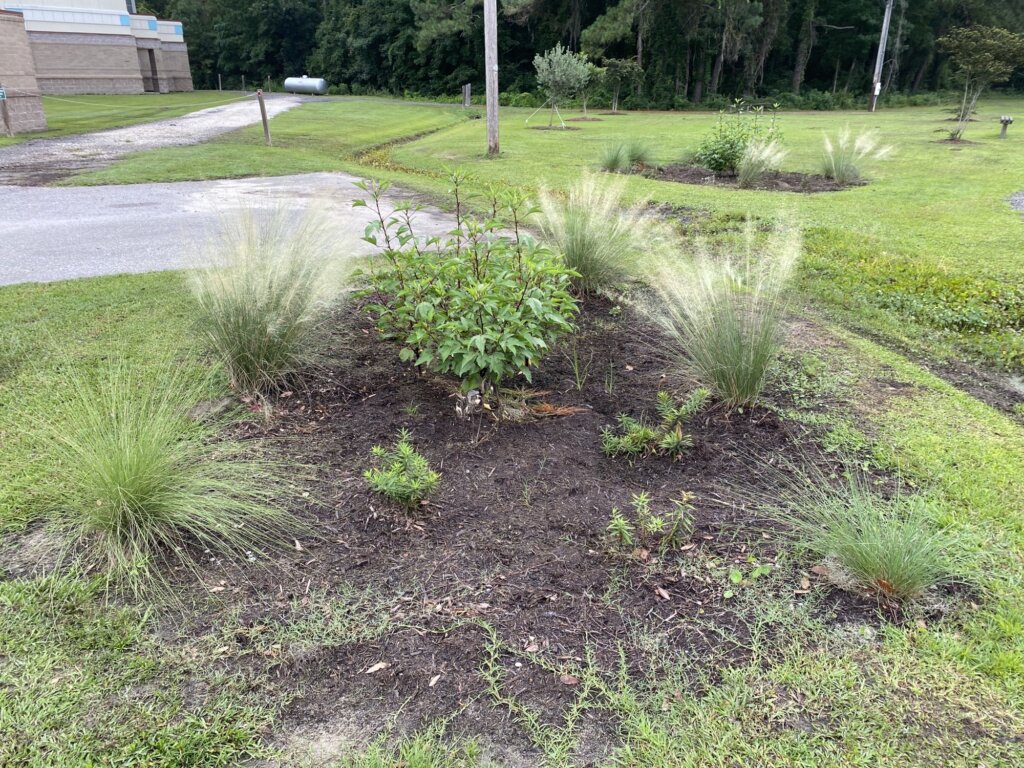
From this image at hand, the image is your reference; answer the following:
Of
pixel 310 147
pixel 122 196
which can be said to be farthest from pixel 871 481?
pixel 310 147

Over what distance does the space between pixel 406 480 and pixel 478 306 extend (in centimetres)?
90

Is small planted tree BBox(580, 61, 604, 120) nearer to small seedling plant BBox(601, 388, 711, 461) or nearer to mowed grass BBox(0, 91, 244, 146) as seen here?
mowed grass BBox(0, 91, 244, 146)

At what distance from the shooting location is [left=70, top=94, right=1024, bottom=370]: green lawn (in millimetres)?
4930

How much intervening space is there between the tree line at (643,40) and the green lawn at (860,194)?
14.6 m

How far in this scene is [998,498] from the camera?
104 inches

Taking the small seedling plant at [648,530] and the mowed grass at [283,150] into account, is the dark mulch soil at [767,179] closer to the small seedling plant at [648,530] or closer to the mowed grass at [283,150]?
the mowed grass at [283,150]

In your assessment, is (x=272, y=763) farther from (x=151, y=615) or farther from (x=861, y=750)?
(x=861, y=750)

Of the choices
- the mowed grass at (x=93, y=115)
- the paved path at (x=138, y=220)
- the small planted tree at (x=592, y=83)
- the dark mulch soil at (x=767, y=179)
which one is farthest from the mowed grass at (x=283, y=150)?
the dark mulch soil at (x=767, y=179)

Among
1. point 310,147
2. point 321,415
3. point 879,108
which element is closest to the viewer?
point 321,415

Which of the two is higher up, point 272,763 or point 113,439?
point 113,439

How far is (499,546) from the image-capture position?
243 centimetres

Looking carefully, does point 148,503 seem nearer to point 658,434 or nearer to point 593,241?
point 658,434

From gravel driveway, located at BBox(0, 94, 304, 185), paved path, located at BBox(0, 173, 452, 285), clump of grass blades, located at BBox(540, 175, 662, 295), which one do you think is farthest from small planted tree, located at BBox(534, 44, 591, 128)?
clump of grass blades, located at BBox(540, 175, 662, 295)

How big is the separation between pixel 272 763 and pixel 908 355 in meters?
4.23
